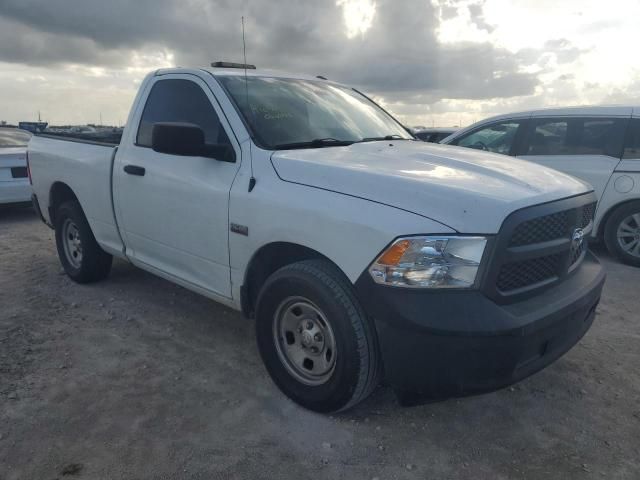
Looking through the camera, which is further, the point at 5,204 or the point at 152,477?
the point at 5,204

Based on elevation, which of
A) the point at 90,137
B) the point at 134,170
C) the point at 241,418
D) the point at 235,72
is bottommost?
the point at 241,418

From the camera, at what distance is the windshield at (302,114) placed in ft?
11.0

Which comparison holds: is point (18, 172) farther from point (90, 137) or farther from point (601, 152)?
point (601, 152)

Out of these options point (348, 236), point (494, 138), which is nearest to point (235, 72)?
point (348, 236)

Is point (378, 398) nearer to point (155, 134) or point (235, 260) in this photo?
point (235, 260)

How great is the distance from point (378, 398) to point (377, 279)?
3.38 ft

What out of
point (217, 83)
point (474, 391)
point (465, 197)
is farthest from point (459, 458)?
point (217, 83)

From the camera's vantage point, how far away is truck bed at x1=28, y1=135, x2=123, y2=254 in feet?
14.4

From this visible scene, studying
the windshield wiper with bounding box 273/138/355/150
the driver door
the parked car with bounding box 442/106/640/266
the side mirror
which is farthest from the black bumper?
the parked car with bounding box 442/106/640/266

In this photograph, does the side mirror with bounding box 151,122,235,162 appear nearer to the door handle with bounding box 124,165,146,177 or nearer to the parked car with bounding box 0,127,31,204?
the door handle with bounding box 124,165,146,177

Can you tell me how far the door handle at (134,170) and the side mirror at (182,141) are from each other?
0.80 metres

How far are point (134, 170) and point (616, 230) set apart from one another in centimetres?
530

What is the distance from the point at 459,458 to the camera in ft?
8.57

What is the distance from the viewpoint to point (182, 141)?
3.10 meters
